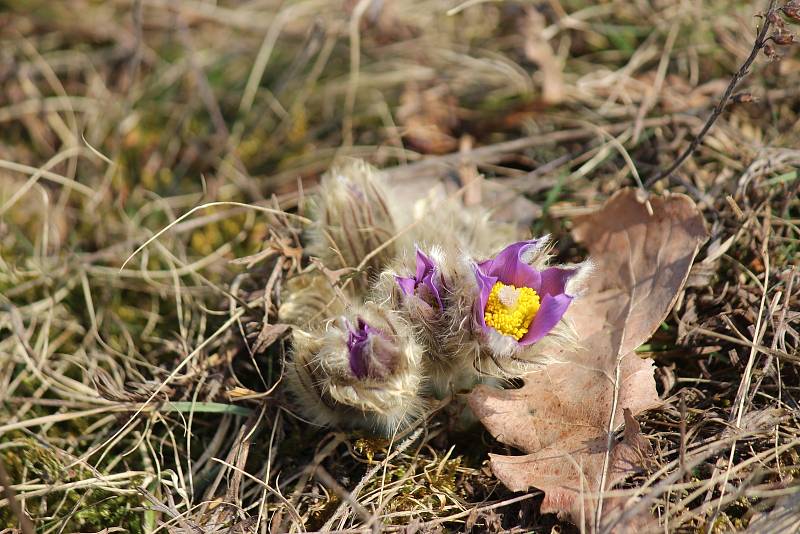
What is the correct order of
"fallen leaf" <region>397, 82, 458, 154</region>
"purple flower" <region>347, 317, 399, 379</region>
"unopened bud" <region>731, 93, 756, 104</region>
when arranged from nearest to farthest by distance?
"purple flower" <region>347, 317, 399, 379</region> < "unopened bud" <region>731, 93, 756, 104</region> < "fallen leaf" <region>397, 82, 458, 154</region>

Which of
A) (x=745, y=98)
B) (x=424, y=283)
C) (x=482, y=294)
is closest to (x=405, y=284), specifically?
(x=424, y=283)

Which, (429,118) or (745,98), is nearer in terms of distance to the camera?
(745,98)

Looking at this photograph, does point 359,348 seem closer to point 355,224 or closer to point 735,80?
point 355,224

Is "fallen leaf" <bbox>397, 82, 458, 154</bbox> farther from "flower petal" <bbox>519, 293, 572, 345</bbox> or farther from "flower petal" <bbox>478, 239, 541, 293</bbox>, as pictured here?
"flower petal" <bbox>519, 293, 572, 345</bbox>

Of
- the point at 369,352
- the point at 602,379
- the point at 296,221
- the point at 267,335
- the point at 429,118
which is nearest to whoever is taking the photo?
the point at 369,352

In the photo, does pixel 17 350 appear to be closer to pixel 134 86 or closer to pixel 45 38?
pixel 134 86

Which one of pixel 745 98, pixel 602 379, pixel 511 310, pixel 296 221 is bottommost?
pixel 602 379

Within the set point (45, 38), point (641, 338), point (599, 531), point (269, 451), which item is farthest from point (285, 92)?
point (599, 531)

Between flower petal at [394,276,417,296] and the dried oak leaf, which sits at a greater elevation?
flower petal at [394,276,417,296]

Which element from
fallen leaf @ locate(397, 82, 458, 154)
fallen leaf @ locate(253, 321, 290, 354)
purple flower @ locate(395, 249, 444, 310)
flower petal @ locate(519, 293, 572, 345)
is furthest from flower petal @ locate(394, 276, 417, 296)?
fallen leaf @ locate(397, 82, 458, 154)
